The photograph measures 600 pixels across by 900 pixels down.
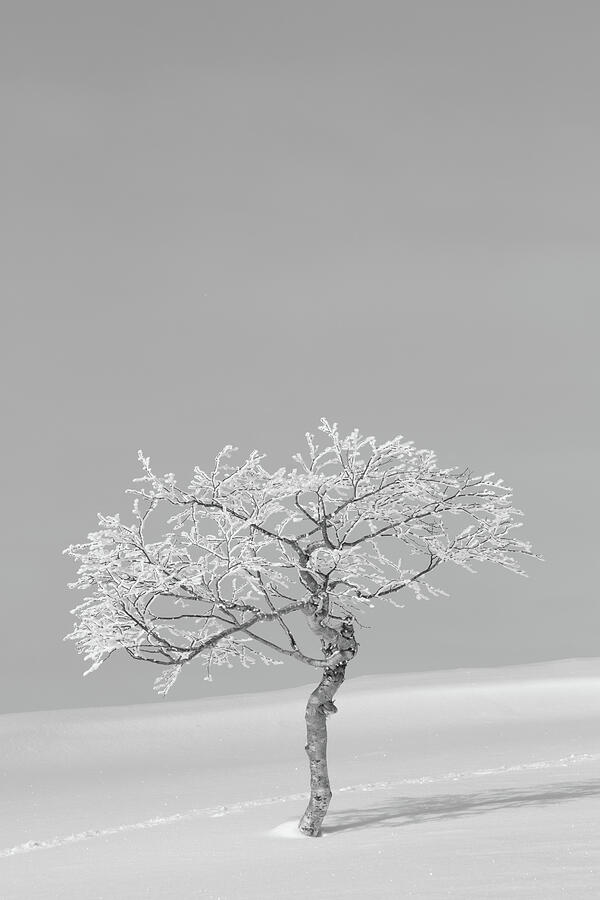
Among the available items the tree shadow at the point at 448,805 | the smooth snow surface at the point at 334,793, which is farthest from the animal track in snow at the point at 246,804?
the tree shadow at the point at 448,805

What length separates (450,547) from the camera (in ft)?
44.6

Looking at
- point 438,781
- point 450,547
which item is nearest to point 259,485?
point 450,547

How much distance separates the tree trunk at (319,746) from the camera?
42.6 ft

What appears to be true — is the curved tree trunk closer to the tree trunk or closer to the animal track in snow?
the tree trunk

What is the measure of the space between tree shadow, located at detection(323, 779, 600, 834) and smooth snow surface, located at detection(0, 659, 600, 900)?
→ 0.04m

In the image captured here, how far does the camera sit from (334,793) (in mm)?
17516

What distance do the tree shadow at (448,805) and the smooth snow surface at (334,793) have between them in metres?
0.04

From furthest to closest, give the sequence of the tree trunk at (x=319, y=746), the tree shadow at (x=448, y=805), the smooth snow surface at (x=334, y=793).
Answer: the tree shadow at (x=448, y=805) < the tree trunk at (x=319, y=746) < the smooth snow surface at (x=334, y=793)

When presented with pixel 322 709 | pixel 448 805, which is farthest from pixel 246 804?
pixel 322 709

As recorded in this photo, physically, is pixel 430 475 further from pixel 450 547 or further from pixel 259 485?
pixel 259 485

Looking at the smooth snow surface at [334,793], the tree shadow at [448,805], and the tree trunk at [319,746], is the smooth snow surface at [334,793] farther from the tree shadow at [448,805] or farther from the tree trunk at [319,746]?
the tree trunk at [319,746]

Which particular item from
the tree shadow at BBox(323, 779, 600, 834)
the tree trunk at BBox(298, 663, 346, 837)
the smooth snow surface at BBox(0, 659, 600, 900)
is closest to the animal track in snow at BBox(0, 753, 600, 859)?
the smooth snow surface at BBox(0, 659, 600, 900)

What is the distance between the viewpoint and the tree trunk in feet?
42.6

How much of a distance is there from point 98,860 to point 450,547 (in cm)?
492
